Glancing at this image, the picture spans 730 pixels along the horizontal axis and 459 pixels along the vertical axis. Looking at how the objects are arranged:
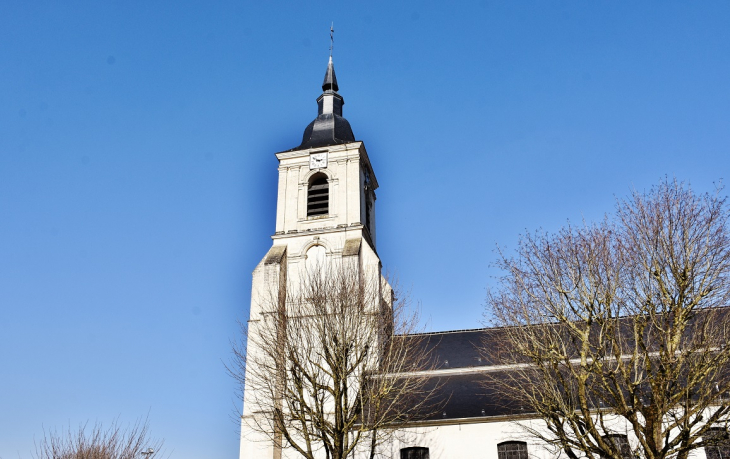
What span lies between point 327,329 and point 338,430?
119 inches

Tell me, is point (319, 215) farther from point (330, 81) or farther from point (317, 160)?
point (330, 81)

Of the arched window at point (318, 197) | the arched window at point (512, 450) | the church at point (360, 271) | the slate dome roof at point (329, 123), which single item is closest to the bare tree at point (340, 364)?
the church at point (360, 271)

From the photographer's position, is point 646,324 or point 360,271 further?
point 360,271

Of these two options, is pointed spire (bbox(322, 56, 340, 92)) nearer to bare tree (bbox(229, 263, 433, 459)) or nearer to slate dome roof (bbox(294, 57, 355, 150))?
slate dome roof (bbox(294, 57, 355, 150))

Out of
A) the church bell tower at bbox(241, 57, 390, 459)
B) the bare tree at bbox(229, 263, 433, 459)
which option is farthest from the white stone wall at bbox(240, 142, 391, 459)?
the bare tree at bbox(229, 263, 433, 459)

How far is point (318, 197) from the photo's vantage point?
27.2 metres

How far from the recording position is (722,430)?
13648 mm

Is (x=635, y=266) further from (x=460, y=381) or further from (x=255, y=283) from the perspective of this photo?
(x=255, y=283)

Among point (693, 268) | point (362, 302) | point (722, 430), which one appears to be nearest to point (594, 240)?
point (693, 268)

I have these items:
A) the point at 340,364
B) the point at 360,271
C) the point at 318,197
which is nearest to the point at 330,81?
the point at 318,197

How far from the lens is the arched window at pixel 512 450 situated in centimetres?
1950

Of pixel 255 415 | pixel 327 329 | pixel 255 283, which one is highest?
pixel 255 283

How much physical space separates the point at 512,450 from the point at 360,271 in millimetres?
8346

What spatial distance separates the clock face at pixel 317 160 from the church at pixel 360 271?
0.15 ft
